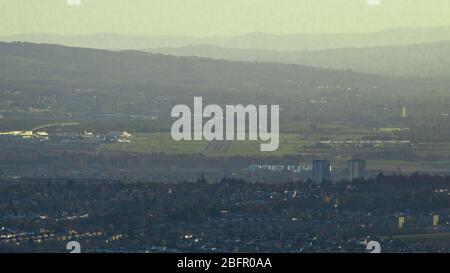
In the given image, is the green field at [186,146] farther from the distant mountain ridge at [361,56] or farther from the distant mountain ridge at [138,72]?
the distant mountain ridge at [361,56]

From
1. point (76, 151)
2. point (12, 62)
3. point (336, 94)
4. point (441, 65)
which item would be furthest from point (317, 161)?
point (441, 65)

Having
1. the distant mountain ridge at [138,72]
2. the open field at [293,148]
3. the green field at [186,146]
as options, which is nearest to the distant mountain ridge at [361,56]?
the distant mountain ridge at [138,72]

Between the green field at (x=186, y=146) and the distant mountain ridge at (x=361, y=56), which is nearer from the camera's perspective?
the green field at (x=186, y=146)

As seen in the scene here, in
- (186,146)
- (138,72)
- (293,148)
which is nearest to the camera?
(293,148)

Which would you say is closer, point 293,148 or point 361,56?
point 293,148

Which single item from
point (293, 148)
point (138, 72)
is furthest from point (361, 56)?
point (293, 148)

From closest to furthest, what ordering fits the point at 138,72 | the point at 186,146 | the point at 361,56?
the point at 186,146 → the point at 138,72 → the point at 361,56

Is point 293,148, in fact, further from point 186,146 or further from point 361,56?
point 361,56

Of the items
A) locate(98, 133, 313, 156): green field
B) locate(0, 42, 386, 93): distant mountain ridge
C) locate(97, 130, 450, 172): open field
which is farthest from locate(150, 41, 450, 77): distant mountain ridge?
locate(98, 133, 313, 156): green field

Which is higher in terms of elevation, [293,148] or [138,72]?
[138,72]

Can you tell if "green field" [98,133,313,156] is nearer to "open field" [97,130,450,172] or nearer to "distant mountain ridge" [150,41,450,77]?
"open field" [97,130,450,172]

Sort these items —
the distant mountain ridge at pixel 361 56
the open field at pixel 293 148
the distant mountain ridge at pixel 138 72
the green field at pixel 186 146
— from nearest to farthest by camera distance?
the open field at pixel 293 148 → the green field at pixel 186 146 → the distant mountain ridge at pixel 138 72 → the distant mountain ridge at pixel 361 56
